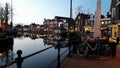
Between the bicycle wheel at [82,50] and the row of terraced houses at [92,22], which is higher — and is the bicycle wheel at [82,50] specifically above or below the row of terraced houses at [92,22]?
below

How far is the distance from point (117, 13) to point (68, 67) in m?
27.0

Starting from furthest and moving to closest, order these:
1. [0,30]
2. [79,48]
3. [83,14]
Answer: [83,14] < [0,30] < [79,48]

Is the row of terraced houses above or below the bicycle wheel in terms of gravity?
above

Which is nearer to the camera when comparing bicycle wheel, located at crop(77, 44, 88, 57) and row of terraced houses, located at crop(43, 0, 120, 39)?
bicycle wheel, located at crop(77, 44, 88, 57)

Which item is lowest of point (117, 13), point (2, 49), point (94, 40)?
point (2, 49)

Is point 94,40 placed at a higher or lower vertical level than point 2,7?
lower

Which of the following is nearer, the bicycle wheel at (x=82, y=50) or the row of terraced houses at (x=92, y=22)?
the bicycle wheel at (x=82, y=50)

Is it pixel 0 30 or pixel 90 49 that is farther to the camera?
pixel 0 30

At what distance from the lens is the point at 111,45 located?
11062 millimetres

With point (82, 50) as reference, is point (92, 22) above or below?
above

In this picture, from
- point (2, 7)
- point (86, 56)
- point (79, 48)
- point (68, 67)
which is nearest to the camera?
point (68, 67)

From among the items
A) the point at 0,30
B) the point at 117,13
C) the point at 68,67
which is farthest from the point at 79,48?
the point at 0,30

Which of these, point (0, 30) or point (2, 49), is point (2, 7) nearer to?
point (0, 30)

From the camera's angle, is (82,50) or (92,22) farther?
(92,22)
